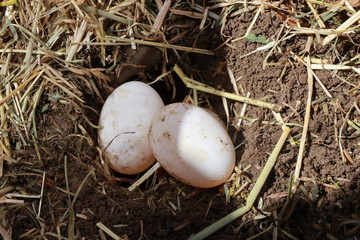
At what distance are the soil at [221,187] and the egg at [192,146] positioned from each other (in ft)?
0.36

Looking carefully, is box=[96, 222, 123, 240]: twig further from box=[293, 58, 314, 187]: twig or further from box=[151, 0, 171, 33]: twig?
box=[151, 0, 171, 33]: twig

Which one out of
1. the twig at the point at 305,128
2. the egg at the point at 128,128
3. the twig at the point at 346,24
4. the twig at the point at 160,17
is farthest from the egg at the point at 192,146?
the twig at the point at 346,24

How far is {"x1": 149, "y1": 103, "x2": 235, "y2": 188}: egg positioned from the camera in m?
1.89

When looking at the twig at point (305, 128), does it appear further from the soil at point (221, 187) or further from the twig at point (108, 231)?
the twig at point (108, 231)

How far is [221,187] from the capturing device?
202cm

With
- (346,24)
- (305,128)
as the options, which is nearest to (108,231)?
(305,128)

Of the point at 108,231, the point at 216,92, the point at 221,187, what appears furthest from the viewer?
the point at 216,92

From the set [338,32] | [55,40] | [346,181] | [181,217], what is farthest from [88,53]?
[346,181]

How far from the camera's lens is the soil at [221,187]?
1.83m

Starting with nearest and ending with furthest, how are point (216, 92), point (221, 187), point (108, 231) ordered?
point (108, 231), point (221, 187), point (216, 92)

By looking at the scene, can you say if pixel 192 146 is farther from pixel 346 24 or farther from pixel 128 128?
pixel 346 24

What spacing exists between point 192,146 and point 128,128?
30 centimetres

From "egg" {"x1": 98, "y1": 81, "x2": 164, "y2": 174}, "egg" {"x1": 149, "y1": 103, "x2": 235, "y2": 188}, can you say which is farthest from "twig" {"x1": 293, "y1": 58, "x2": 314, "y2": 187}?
"egg" {"x1": 98, "y1": 81, "x2": 164, "y2": 174}

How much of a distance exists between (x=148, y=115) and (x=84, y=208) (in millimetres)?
438
